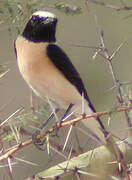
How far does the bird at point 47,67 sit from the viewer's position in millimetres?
2330

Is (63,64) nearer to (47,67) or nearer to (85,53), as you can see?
(47,67)

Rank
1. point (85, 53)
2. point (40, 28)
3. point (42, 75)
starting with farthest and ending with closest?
1. point (85, 53)
2. point (40, 28)
3. point (42, 75)

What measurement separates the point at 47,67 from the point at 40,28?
0.26 meters

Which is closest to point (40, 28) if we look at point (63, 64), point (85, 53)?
point (63, 64)

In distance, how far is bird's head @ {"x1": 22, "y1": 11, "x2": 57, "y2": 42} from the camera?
2.43m

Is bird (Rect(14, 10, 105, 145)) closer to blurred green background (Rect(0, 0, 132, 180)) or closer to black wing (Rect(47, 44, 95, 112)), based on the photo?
black wing (Rect(47, 44, 95, 112))

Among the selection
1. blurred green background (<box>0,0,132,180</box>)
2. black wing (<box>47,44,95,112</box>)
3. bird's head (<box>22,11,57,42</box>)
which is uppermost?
bird's head (<box>22,11,57,42</box>)

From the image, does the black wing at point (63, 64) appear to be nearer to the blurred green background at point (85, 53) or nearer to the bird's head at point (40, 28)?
the bird's head at point (40, 28)

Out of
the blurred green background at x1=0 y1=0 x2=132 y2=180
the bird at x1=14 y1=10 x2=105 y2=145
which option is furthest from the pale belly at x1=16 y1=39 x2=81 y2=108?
the blurred green background at x1=0 y1=0 x2=132 y2=180

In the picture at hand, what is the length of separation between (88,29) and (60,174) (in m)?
3.33

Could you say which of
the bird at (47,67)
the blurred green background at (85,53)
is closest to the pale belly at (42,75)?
the bird at (47,67)

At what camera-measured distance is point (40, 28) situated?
2.47 m

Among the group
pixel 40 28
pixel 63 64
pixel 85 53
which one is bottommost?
pixel 85 53

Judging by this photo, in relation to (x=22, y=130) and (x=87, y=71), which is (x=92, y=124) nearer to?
(x=22, y=130)
